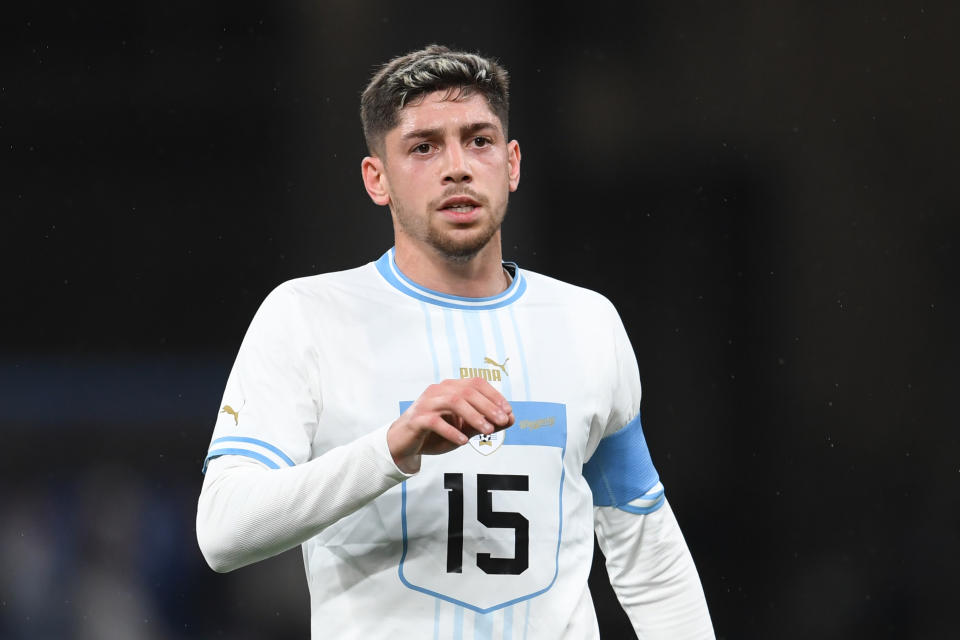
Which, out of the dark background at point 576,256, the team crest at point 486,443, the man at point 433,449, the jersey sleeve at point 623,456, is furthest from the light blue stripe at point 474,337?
the dark background at point 576,256

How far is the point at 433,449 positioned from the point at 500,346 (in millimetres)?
387

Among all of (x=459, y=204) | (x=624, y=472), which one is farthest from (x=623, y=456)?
(x=459, y=204)

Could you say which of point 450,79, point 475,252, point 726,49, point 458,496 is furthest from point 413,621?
point 726,49

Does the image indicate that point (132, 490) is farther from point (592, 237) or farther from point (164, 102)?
point (592, 237)

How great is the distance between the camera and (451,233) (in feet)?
5.47

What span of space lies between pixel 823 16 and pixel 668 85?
49 centimetres

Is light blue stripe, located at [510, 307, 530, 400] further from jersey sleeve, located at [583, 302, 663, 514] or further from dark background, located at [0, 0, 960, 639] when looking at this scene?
dark background, located at [0, 0, 960, 639]

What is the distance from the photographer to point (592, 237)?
10.2 feet

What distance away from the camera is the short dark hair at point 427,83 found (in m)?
1.69

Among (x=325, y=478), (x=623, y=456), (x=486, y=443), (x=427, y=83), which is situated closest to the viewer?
(x=325, y=478)

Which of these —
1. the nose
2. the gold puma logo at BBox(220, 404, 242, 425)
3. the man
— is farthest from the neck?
the gold puma logo at BBox(220, 404, 242, 425)

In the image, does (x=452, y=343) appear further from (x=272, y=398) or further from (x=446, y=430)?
(x=446, y=430)

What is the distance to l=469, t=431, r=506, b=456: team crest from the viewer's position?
5.15 ft

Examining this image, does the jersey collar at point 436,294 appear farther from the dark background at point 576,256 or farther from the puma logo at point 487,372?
the dark background at point 576,256
